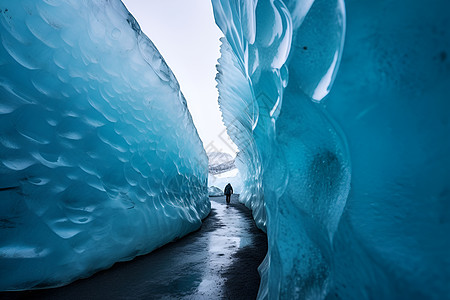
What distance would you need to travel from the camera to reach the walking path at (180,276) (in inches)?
62.7

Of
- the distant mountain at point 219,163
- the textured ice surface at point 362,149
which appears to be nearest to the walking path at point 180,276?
the textured ice surface at point 362,149

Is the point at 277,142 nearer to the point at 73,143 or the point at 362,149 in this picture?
the point at 362,149

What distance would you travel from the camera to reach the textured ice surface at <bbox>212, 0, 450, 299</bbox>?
647 millimetres

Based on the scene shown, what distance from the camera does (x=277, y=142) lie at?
1.38 m

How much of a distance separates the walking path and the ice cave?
0.50ft

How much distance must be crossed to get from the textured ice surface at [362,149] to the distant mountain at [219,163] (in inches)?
554

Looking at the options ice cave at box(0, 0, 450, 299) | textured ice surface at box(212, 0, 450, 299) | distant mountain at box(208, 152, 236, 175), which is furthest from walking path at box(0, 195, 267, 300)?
distant mountain at box(208, 152, 236, 175)

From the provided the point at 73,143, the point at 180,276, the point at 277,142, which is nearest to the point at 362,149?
the point at 277,142

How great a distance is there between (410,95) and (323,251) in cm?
75

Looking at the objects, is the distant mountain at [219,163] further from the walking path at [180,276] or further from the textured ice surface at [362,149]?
the textured ice surface at [362,149]

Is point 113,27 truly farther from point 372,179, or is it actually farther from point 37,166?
point 372,179

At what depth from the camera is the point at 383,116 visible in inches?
30.3

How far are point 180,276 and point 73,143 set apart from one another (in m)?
1.62

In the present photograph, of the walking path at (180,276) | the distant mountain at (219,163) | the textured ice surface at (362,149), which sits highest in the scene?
the distant mountain at (219,163)
